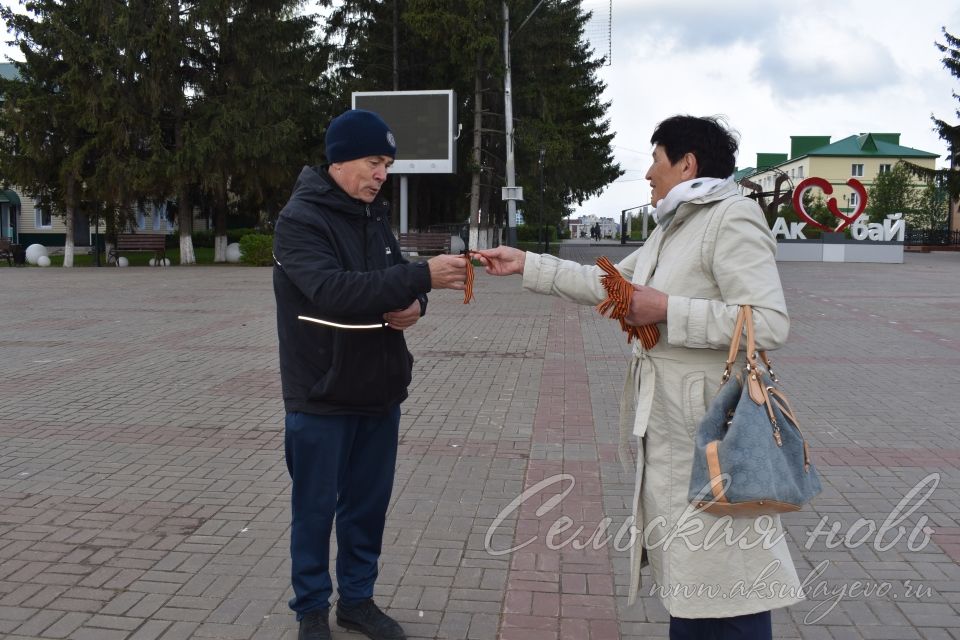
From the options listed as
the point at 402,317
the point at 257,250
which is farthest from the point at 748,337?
the point at 257,250

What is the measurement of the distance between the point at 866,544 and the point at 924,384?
4.89m

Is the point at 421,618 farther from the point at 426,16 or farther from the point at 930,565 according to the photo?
the point at 426,16

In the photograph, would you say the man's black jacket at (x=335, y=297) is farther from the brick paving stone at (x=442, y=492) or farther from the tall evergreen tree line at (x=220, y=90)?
the tall evergreen tree line at (x=220, y=90)

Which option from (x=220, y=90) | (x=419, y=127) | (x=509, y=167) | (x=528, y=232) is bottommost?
(x=528, y=232)

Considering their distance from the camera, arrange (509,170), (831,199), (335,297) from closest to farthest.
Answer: (335,297)
(509,170)
(831,199)

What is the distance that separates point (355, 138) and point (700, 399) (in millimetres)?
1460

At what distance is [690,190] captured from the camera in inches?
98.9

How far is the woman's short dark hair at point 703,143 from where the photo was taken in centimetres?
259

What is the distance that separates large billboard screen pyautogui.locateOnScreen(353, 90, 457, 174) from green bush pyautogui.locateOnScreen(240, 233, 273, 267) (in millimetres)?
5261

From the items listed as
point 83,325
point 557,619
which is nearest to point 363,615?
point 557,619

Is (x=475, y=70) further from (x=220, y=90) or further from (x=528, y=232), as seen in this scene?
(x=528, y=232)

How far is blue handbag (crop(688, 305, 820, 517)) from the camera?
2291 millimetres

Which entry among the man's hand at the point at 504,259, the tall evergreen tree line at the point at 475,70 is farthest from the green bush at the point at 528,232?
the man's hand at the point at 504,259

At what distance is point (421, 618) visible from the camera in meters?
3.58
